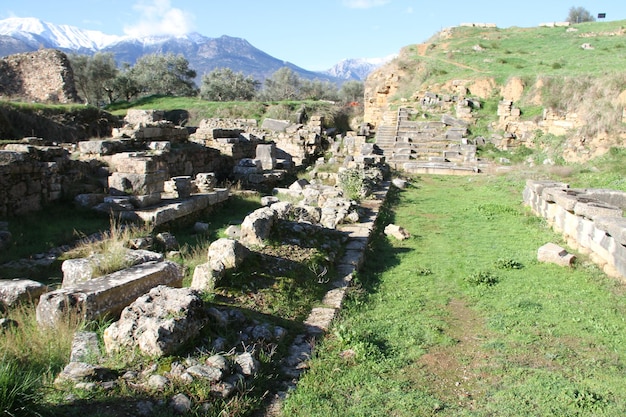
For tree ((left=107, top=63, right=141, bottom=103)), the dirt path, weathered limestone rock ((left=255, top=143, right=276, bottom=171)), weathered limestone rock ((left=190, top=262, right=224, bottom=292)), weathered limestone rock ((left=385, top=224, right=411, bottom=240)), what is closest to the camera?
the dirt path

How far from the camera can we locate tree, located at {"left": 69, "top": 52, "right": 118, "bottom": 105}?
38.6m

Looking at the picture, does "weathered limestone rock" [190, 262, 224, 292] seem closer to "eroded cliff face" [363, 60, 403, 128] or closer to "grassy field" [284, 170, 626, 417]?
"grassy field" [284, 170, 626, 417]

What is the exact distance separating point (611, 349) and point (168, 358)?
4304 mm

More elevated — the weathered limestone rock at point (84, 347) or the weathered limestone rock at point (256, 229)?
the weathered limestone rock at point (256, 229)

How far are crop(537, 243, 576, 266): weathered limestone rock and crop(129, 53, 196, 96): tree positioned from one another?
37.9 metres

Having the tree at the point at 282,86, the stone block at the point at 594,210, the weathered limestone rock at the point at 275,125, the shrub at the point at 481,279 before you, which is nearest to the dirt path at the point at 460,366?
the shrub at the point at 481,279

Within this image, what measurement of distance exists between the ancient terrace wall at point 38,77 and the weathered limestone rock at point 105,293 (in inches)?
1084

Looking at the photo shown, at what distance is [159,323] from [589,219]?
7634 mm

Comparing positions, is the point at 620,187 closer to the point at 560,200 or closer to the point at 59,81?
the point at 560,200

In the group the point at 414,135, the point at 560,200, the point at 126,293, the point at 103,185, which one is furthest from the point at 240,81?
the point at 126,293

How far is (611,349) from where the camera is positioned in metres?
4.86

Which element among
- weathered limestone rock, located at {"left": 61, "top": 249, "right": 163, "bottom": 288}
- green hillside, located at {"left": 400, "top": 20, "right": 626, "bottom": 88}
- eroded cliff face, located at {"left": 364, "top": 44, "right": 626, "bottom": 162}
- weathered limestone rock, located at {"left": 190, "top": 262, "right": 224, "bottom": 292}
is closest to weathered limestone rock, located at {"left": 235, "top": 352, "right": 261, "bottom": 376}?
weathered limestone rock, located at {"left": 190, "top": 262, "right": 224, "bottom": 292}

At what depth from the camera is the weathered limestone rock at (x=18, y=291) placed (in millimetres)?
5051

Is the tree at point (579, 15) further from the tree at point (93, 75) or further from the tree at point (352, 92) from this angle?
the tree at point (93, 75)
